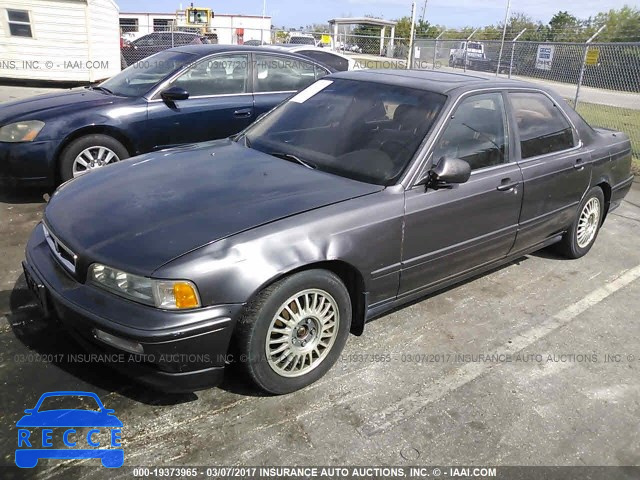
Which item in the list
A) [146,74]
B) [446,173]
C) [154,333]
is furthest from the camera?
[146,74]

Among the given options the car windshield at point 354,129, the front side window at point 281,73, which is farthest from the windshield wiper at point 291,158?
the front side window at point 281,73

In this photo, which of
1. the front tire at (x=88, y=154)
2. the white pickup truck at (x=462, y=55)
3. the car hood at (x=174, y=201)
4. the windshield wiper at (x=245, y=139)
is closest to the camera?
the car hood at (x=174, y=201)

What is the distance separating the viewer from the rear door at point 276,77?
20.5ft

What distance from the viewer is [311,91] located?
3.98 m

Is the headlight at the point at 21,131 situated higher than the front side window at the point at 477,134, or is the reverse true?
the front side window at the point at 477,134

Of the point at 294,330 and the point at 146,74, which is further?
the point at 146,74

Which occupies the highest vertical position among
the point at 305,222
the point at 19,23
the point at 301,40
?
the point at 301,40

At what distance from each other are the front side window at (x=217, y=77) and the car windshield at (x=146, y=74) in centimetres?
15

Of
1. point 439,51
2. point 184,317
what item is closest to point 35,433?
point 184,317

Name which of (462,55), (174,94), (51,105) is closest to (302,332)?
(174,94)

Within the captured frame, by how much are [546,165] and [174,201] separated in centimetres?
274

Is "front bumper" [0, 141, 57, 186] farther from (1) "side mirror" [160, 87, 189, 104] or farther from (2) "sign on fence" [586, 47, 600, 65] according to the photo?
(2) "sign on fence" [586, 47, 600, 65]

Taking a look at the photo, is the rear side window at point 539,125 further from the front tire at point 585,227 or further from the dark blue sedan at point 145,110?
the dark blue sedan at point 145,110

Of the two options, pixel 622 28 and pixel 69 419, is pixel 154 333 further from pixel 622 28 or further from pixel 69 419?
pixel 622 28
